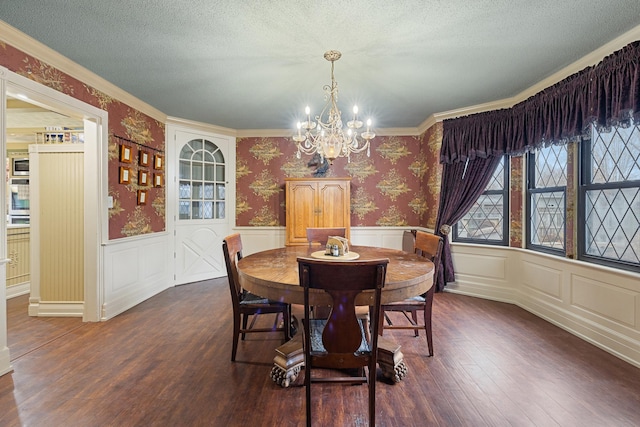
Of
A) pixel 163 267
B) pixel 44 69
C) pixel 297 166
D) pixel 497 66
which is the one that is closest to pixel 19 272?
pixel 163 267

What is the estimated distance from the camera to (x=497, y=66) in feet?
9.34

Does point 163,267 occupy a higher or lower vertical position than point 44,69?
lower

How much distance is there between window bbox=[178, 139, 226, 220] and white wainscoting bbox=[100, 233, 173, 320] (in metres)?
0.61

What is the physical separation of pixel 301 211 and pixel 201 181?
1654 mm

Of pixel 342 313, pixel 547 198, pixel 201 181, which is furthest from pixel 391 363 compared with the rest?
pixel 201 181

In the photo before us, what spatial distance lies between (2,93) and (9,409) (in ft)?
6.86

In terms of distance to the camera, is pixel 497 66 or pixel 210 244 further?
pixel 210 244

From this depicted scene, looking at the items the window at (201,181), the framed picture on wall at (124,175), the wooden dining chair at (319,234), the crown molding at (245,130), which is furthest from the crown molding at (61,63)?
the wooden dining chair at (319,234)

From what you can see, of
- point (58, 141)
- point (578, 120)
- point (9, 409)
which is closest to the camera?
point (9, 409)

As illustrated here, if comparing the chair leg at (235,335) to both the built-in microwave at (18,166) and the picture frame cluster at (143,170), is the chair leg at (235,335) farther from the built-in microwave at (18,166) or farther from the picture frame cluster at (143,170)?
the built-in microwave at (18,166)

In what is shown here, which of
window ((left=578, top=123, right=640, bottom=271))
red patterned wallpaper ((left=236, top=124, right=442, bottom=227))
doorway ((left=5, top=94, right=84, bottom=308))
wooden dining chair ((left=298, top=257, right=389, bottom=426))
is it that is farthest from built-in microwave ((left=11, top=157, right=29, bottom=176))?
window ((left=578, top=123, right=640, bottom=271))

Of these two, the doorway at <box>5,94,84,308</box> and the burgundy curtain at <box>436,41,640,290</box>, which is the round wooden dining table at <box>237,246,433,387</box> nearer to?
the burgundy curtain at <box>436,41,640,290</box>

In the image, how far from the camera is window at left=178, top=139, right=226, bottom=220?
15.5ft

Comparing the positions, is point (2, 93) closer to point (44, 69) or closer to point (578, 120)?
point (44, 69)
